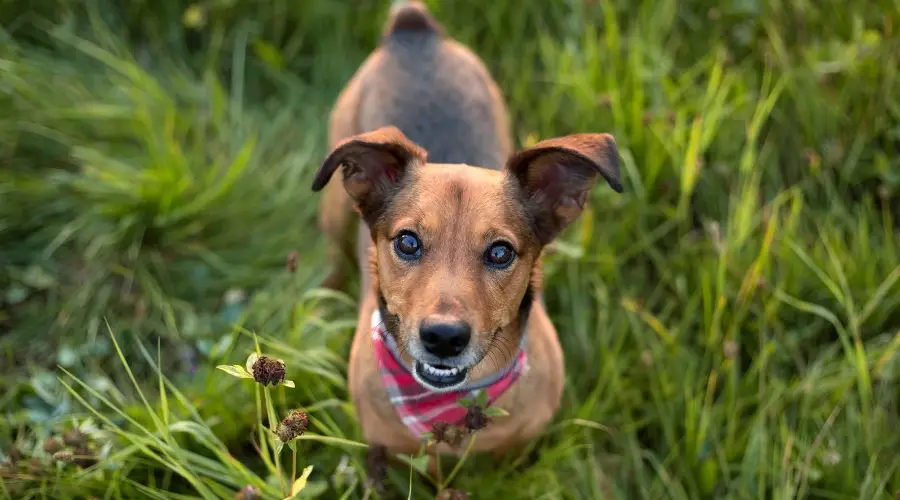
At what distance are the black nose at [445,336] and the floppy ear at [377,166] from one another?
0.61 meters

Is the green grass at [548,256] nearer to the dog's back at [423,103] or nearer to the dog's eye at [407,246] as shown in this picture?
the dog's back at [423,103]

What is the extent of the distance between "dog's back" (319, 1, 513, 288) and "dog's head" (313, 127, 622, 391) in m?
0.61

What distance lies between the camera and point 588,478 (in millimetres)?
3307

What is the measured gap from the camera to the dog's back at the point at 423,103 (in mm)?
3393

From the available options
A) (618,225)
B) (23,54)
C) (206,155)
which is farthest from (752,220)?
(23,54)

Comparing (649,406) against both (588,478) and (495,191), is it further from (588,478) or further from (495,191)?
(495,191)

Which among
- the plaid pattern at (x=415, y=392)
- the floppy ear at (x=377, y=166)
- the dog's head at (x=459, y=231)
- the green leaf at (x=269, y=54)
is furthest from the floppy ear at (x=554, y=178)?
the green leaf at (x=269, y=54)

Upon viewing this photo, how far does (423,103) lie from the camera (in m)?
3.46

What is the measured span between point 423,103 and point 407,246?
1.11 metres

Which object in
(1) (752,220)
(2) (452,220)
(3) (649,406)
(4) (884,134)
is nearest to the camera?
(2) (452,220)

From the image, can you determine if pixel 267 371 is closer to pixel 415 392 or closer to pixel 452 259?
pixel 452 259

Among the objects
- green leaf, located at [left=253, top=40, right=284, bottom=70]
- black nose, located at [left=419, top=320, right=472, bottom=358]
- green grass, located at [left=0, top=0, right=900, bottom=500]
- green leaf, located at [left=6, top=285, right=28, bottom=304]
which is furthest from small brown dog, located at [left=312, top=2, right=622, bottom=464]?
green leaf, located at [left=6, top=285, right=28, bottom=304]

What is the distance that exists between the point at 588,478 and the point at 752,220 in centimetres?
155

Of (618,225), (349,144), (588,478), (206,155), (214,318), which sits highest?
(349,144)
